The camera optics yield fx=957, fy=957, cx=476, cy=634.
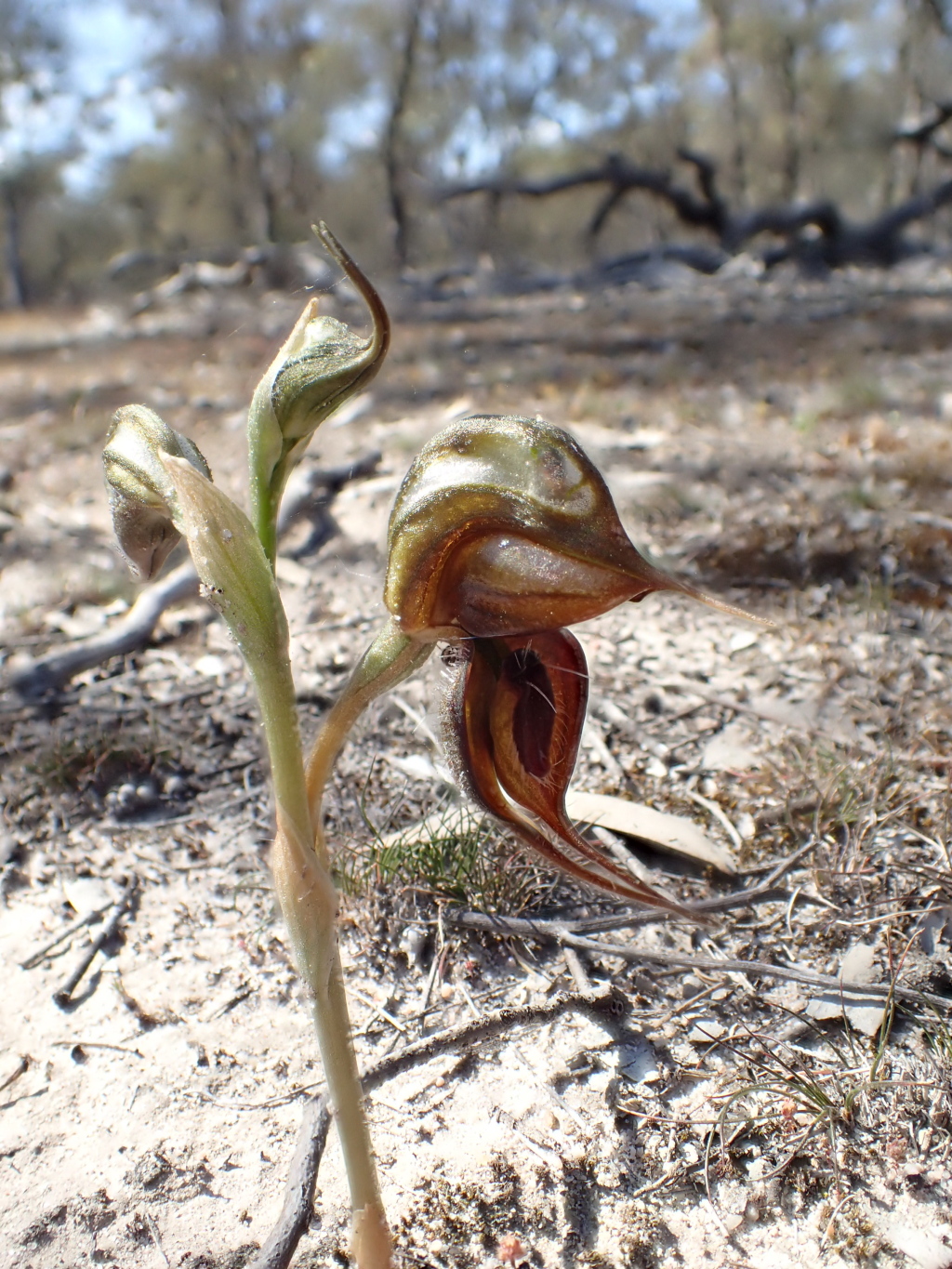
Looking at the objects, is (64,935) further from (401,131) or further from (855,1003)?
(401,131)

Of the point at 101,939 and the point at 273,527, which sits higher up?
the point at 273,527

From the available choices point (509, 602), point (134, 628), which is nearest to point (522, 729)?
point (509, 602)

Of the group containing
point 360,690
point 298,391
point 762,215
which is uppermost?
point 298,391

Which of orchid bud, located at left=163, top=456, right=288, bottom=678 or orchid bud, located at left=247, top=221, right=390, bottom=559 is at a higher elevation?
orchid bud, located at left=247, top=221, right=390, bottom=559

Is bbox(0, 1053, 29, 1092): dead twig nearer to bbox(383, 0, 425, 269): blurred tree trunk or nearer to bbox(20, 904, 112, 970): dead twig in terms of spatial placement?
bbox(20, 904, 112, 970): dead twig

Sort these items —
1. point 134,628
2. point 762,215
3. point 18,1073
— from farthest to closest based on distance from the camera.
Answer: point 762,215
point 134,628
point 18,1073

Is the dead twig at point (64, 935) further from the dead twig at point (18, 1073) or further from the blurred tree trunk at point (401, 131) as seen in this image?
the blurred tree trunk at point (401, 131)

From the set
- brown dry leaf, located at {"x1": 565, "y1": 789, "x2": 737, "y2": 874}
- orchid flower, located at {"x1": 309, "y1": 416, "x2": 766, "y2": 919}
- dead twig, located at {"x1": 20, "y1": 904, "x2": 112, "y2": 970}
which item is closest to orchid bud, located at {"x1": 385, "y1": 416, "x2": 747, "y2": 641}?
orchid flower, located at {"x1": 309, "y1": 416, "x2": 766, "y2": 919}
